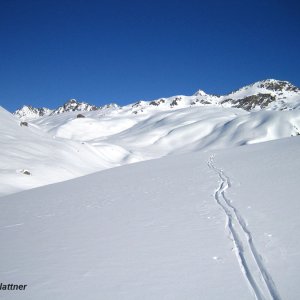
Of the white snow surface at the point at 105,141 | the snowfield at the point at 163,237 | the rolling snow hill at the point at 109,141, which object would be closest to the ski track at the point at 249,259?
the snowfield at the point at 163,237

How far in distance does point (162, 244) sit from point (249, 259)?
6.35ft

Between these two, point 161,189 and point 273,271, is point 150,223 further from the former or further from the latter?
point 161,189

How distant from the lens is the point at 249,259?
5203 mm

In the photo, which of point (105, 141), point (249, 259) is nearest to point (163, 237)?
point (249, 259)

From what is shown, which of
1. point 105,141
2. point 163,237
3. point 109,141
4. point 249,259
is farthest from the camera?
point 105,141

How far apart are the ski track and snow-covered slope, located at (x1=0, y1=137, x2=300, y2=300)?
0.02 metres

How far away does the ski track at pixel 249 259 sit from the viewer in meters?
4.25

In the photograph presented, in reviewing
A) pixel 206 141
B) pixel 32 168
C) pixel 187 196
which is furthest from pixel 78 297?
pixel 206 141

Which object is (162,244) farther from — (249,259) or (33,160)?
(33,160)

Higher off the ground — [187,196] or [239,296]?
[187,196]

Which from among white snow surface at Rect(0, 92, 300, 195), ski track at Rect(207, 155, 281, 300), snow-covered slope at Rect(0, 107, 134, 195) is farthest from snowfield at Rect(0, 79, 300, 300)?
white snow surface at Rect(0, 92, 300, 195)

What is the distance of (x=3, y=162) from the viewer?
24.5m

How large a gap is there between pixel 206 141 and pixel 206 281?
68.6 meters

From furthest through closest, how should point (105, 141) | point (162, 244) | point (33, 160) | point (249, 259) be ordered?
1. point (105, 141)
2. point (33, 160)
3. point (162, 244)
4. point (249, 259)
